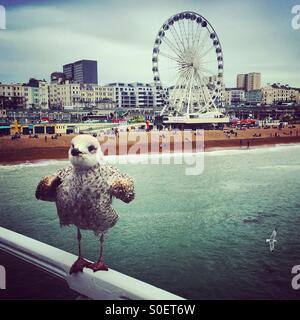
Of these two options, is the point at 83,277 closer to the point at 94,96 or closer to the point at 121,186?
the point at 121,186

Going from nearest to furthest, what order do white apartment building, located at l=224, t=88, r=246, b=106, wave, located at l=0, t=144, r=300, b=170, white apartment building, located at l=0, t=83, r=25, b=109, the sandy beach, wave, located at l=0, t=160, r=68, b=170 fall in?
white apartment building, located at l=0, t=83, r=25, b=109 → wave, located at l=0, t=160, r=68, b=170 → wave, located at l=0, t=144, r=300, b=170 → the sandy beach → white apartment building, located at l=224, t=88, r=246, b=106

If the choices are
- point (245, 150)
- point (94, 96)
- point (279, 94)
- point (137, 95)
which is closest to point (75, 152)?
point (245, 150)

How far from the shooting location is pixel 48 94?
2180cm

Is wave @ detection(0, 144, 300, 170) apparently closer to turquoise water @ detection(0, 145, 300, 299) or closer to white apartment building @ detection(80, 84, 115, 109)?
turquoise water @ detection(0, 145, 300, 299)

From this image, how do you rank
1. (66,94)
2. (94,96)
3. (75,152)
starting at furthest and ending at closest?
(94,96), (66,94), (75,152)

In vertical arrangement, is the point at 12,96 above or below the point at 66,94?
below

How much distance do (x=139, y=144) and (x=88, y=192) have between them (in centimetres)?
1680

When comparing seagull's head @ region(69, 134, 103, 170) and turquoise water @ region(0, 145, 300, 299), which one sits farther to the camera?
turquoise water @ region(0, 145, 300, 299)

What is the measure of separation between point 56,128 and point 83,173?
17.2 m

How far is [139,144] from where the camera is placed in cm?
1998

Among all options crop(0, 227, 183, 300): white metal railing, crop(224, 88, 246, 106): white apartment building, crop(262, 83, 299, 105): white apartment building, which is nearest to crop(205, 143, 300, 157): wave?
crop(0, 227, 183, 300): white metal railing

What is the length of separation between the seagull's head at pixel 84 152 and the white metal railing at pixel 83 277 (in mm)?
967

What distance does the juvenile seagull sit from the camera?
320cm
